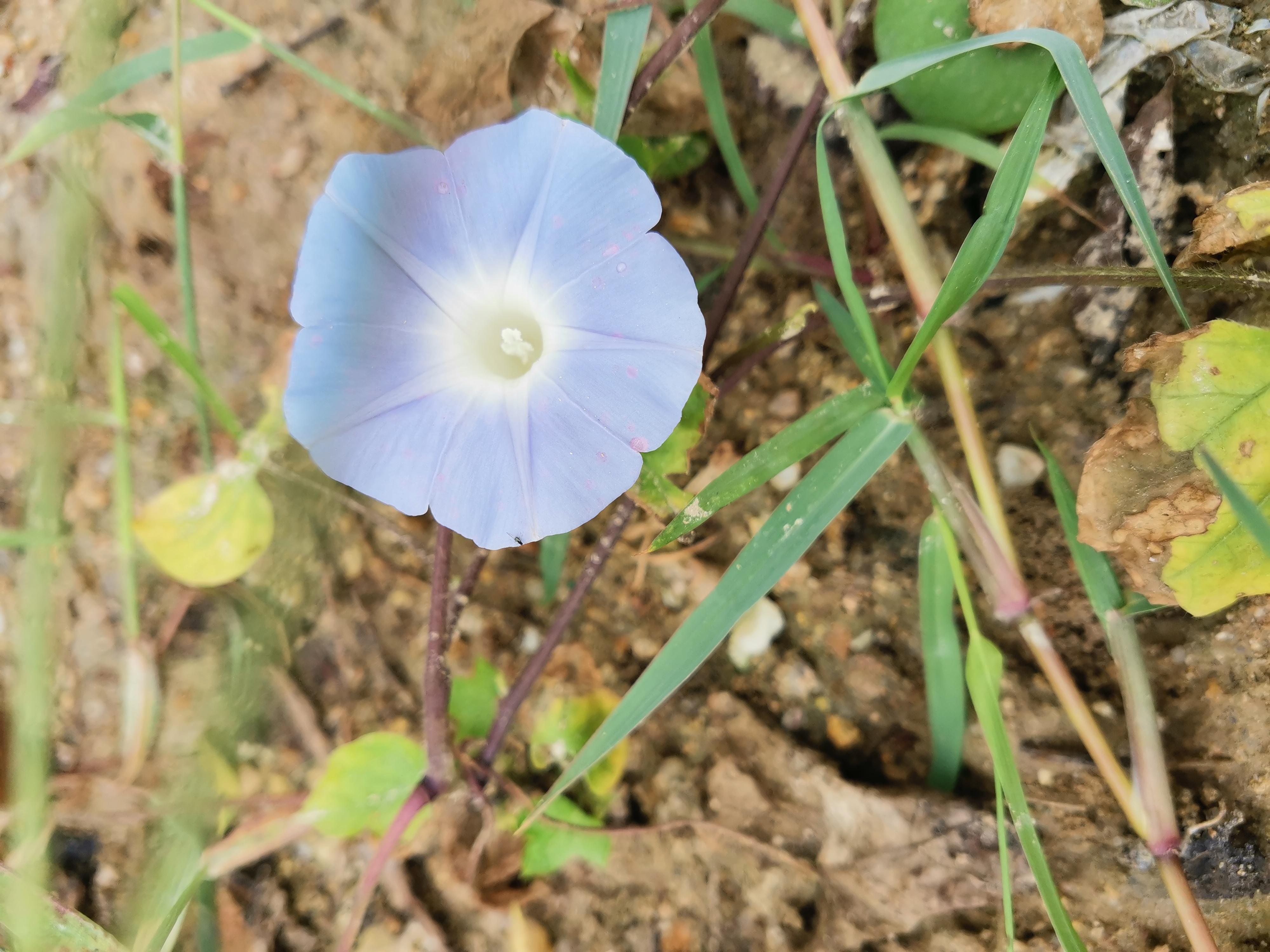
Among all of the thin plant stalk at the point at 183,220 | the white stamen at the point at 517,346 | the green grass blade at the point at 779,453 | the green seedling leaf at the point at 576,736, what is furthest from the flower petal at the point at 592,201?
the green seedling leaf at the point at 576,736

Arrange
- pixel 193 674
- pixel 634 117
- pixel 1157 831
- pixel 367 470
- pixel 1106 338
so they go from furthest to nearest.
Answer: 1. pixel 193 674
2. pixel 634 117
3. pixel 1106 338
4. pixel 1157 831
5. pixel 367 470

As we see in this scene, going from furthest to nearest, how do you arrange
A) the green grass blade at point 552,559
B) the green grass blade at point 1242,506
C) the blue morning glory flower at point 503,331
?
the green grass blade at point 552,559 < the blue morning glory flower at point 503,331 < the green grass blade at point 1242,506

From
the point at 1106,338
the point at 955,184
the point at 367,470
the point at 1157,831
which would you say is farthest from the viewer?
the point at 955,184

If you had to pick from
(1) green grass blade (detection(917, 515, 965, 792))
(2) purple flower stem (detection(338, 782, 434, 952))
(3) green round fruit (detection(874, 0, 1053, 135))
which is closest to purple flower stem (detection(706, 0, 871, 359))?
(3) green round fruit (detection(874, 0, 1053, 135))

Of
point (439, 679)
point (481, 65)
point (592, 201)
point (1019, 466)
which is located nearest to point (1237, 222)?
point (1019, 466)

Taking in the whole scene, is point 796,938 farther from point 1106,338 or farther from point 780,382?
point 1106,338

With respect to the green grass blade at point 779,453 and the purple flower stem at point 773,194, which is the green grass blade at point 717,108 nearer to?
the purple flower stem at point 773,194

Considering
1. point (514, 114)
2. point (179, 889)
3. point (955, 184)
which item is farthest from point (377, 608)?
point (955, 184)
